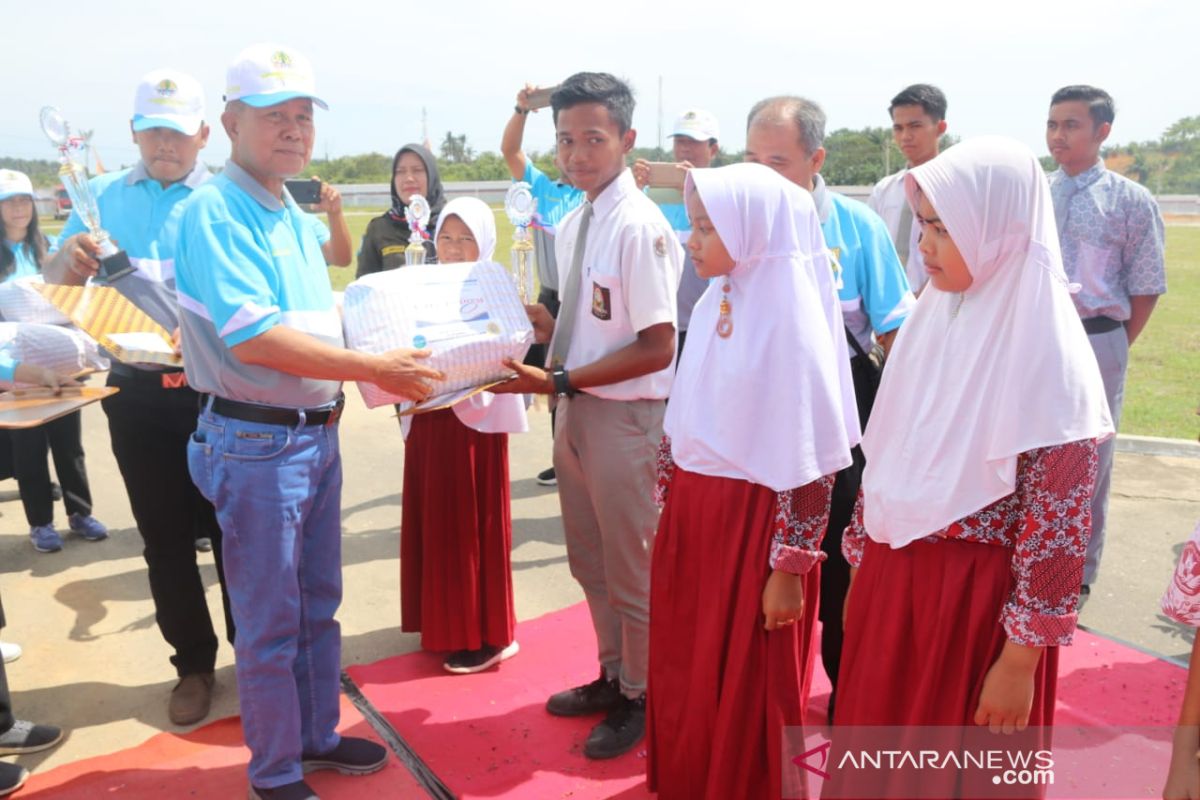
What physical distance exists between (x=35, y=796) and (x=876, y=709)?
2668mm

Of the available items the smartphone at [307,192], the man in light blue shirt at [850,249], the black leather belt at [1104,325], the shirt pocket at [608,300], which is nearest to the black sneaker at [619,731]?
the man in light blue shirt at [850,249]

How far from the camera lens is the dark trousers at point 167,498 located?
335 cm

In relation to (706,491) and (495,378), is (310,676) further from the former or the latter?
(706,491)

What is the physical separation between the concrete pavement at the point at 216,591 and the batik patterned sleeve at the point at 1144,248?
4.90 ft

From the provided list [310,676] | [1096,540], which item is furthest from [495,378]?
[1096,540]

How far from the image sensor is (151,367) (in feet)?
10.8

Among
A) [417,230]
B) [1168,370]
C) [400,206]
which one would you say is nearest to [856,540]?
[417,230]

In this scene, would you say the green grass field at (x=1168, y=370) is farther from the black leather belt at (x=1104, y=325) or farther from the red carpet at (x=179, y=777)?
the black leather belt at (x=1104, y=325)

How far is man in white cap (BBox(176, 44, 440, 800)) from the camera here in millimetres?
2477

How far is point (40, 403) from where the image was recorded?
2852 mm

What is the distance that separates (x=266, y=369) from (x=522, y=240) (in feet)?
4.30

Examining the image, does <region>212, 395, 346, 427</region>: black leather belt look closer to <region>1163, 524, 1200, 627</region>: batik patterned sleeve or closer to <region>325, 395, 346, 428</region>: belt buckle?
<region>325, 395, 346, 428</region>: belt buckle

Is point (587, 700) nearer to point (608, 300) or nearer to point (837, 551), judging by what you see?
point (837, 551)

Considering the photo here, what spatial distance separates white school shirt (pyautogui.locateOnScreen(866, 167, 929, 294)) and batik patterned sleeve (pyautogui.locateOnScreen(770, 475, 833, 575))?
8.21 feet
